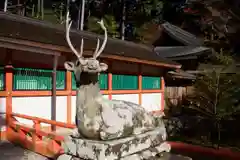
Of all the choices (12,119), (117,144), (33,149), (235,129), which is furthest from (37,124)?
(235,129)

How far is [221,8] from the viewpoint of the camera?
673cm

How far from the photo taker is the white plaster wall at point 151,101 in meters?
12.7

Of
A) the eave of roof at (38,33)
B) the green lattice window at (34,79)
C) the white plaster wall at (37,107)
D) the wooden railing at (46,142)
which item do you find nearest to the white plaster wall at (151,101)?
the eave of roof at (38,33)

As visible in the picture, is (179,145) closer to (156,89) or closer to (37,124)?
(37,124)

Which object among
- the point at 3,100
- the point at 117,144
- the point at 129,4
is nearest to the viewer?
the point at 117,144

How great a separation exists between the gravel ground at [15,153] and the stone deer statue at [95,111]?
393 cm

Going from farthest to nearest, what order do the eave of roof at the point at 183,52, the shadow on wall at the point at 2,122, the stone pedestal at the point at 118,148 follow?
the eave of roof at the point at 183,52 → the shadow on wall at the point at 2,122 → the stone pedestal at the point at 118,148

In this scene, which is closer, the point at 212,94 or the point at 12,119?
the point at 12,119

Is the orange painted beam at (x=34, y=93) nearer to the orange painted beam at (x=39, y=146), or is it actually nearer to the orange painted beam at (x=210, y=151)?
the orange painted beam at (x=39, y=146)

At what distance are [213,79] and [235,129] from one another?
3064 mm

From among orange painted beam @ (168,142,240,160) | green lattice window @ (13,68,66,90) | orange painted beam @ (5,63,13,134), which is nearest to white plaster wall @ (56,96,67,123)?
green lattice window @ (13,68,66,90)

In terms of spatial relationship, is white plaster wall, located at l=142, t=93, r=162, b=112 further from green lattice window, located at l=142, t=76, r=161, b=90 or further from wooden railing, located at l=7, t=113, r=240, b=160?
wooden railing, located at l=7, t=113, r=240, b=160

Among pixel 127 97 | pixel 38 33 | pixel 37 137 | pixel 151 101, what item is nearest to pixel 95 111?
pixel 37 137

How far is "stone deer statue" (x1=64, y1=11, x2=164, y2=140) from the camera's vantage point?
7.95 ft
